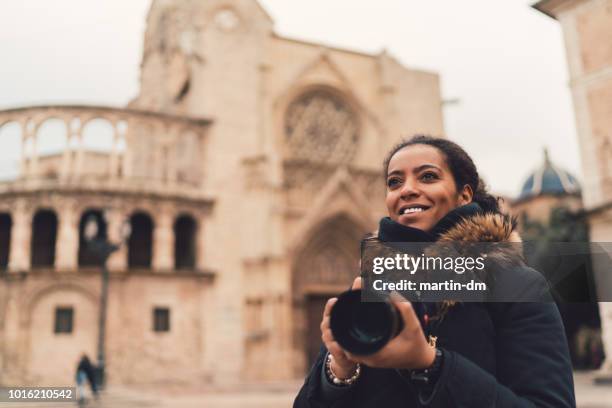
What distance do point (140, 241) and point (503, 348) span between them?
22999 mm

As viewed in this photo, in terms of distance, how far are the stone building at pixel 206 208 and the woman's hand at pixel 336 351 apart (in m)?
20.8

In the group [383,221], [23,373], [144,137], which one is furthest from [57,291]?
[383,221]

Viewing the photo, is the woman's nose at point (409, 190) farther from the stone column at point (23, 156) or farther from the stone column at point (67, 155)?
the stone column at point (23, 156)

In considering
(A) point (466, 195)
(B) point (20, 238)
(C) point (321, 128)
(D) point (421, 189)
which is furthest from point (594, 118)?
(B) point (20, 238)

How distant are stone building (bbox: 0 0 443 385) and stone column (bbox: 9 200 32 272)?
0.04 m

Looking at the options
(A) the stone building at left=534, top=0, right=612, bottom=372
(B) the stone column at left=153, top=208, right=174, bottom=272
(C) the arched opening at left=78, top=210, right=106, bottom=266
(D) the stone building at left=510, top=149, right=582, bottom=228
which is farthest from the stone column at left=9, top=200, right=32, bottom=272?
(D) the stone building at left=510, top=149, right=582, bottom=228

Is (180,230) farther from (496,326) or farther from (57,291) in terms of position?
(496,326)

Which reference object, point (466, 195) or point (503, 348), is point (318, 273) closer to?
point (466, 195)

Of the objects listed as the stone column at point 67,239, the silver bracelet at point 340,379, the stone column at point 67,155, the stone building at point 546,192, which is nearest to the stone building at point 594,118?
the silver bracelet at point 340,379

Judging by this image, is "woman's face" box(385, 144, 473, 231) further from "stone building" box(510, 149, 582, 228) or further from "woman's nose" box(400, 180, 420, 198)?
"stone building" box(510, 149, 582, 228)

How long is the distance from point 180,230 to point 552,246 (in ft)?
77.5

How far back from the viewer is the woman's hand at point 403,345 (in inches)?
38.7

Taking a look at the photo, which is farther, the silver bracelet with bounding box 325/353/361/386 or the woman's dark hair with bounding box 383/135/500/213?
the woman's dark hair with bounding box 383/135/500/213

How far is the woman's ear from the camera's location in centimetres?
148
